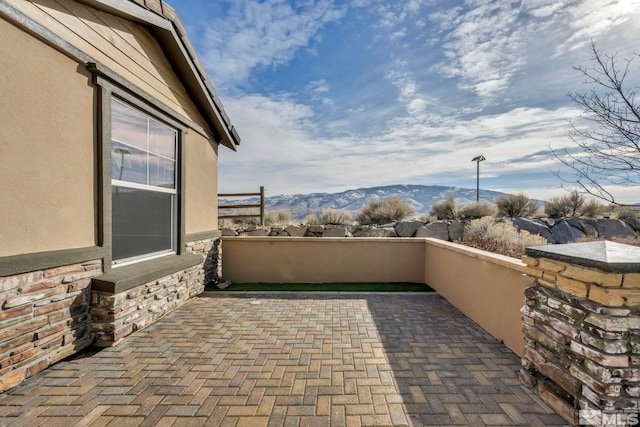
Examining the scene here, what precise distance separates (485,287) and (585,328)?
2.01 metres

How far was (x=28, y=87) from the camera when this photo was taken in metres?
2.60

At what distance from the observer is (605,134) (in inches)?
174

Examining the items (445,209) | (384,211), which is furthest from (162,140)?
(445,209)

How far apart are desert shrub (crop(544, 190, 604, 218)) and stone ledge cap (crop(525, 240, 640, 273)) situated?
40.6 ft

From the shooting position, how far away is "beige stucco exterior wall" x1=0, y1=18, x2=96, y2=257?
96.7 inches

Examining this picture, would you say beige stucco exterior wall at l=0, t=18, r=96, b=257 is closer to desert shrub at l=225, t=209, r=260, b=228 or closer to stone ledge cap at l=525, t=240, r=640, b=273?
stone ledge cap at l=525, t=240, r=640, b=273

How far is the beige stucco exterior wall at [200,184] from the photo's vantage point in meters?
5.45

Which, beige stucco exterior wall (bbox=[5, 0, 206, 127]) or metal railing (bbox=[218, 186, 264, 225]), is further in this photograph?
metal railing (bbox=[218, 186, 264, 225])

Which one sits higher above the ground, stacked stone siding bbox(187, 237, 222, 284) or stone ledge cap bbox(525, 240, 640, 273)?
stone ledge cap bbox(525, 240, 640, 273)

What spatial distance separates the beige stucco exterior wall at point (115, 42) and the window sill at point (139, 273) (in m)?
2.63

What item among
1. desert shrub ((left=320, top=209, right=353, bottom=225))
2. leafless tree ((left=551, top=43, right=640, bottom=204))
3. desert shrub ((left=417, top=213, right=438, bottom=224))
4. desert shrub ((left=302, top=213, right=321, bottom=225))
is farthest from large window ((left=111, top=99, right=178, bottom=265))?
desert shrub ((left=417, top=213, right=438, bottom=224))

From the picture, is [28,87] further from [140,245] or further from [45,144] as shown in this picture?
[140,245]

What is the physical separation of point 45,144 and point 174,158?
91.4 inches

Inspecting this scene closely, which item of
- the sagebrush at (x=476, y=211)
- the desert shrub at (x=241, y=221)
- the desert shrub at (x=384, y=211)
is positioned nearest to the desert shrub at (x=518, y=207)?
the sagebrush at (x=476, y=211)
